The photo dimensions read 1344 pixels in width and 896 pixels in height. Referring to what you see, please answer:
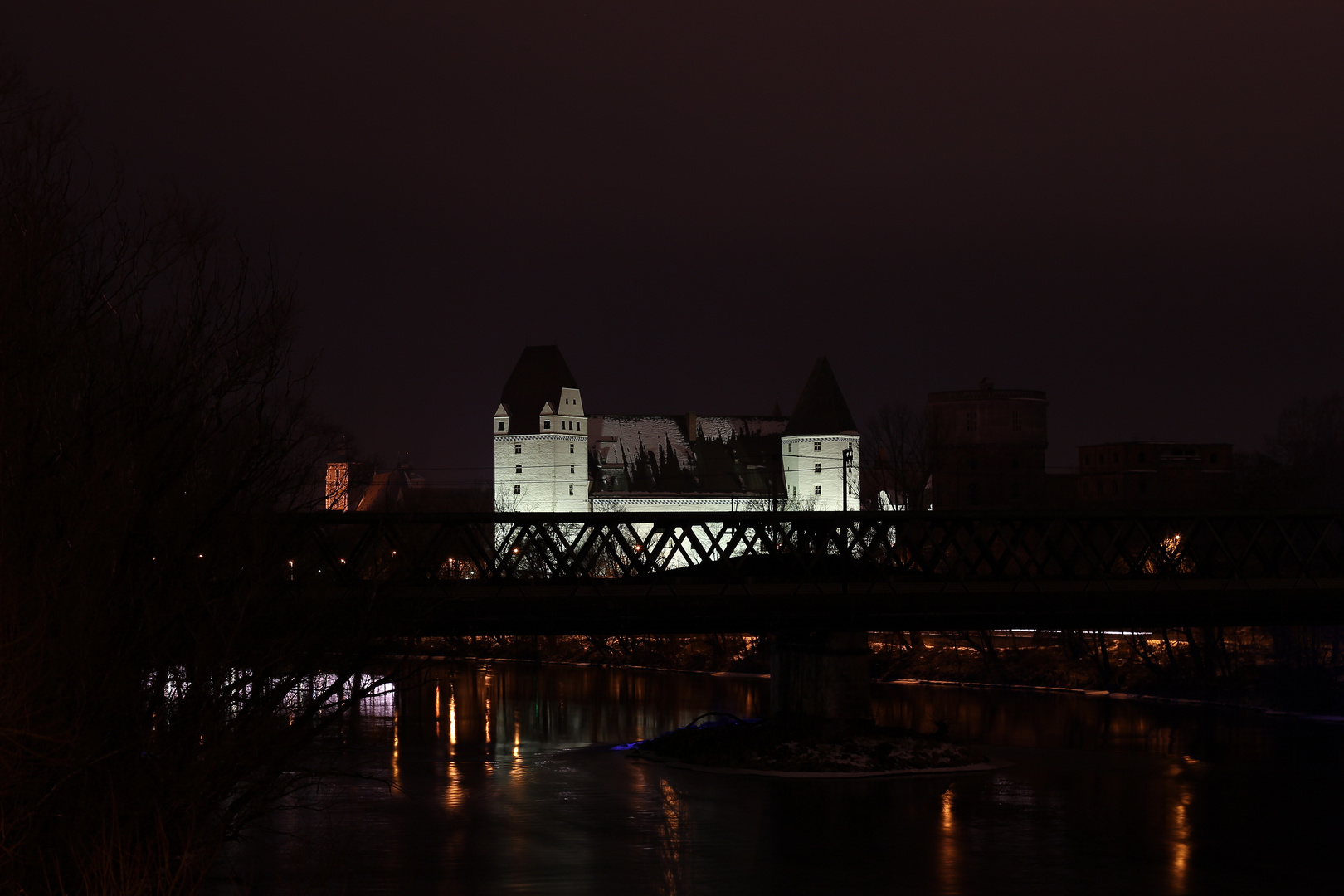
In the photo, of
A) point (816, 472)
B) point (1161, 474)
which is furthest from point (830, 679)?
point (816, 472)

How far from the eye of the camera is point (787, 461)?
5896 inches

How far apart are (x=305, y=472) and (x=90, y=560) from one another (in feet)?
12.5

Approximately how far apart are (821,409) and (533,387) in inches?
1147

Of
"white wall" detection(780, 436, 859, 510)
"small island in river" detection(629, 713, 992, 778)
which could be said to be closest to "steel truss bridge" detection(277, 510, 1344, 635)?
"small island in river" detection(629, 713, 992, 778)

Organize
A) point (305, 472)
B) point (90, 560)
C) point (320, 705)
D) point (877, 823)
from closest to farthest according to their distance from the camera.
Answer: point (90, 560)
point (320, 705)
point (305, 472)
point (877, 823)

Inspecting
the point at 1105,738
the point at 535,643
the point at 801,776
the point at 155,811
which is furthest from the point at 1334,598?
the point at 535,643

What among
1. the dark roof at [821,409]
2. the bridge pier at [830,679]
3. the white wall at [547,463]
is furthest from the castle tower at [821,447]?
the bridge pier at [830,679]

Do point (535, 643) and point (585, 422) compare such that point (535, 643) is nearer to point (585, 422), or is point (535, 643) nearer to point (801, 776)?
point (801, 776)

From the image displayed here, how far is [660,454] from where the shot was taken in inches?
5846

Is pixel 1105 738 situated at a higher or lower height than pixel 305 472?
lower

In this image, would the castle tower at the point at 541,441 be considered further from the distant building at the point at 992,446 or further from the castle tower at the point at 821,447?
the distant building at the point at 992,446

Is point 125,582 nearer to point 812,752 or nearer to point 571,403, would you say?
point 812,752

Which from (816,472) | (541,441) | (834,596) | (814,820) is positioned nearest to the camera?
(814,820)

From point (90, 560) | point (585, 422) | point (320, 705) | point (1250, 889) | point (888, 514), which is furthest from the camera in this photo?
point (585, 422)
